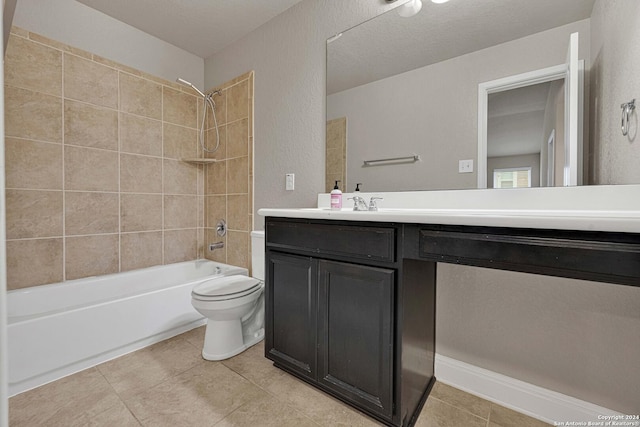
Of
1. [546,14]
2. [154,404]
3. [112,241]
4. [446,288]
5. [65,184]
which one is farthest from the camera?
[112,241]

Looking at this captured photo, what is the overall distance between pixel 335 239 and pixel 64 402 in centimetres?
148

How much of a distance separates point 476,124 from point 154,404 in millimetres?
2009

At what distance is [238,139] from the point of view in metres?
2.41

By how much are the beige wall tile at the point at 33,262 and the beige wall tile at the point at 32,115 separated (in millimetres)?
684

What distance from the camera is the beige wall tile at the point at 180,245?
2.49 m

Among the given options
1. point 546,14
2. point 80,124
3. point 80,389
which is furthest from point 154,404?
point 546,14

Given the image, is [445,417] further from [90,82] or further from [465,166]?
[90,82]

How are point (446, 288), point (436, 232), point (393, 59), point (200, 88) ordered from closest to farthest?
point (436, 232), point (446, 288), point (393, 59), point (200, 88)

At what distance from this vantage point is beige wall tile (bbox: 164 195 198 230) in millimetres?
2484

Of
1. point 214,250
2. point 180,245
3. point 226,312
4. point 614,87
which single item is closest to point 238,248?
point 214,250

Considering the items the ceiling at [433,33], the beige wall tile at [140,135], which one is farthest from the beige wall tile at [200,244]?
the ceiling at [433,33]

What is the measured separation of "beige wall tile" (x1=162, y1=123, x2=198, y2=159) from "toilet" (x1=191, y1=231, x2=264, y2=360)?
4.25ft

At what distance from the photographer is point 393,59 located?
1612 millimetres

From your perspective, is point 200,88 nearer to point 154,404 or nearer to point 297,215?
point 297,215
